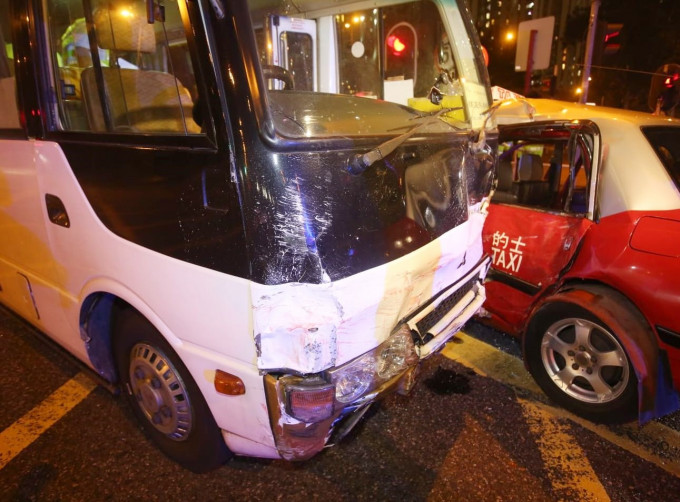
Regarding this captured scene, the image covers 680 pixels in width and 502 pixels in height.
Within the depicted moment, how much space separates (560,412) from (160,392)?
247 centimetres

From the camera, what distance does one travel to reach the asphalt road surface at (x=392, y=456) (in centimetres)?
214

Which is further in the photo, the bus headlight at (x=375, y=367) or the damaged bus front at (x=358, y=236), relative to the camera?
the bus headlight at (x=375, y=367)

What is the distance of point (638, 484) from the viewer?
2.19 m

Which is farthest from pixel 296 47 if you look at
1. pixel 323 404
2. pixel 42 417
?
pixel 42 417

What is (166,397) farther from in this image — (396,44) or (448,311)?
(396,44)

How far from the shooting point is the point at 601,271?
8.18ft

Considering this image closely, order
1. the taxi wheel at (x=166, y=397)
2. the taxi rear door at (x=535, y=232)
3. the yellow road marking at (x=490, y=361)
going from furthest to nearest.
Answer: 1. the yellow road marking at (x=490, y=361)
2. the taxi rear door at (x=535, y=232)
3. the taxi wheel at (x=166, y=397)

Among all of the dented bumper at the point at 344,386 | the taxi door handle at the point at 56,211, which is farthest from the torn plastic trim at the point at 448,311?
the taxi door handle at the point at 56,211

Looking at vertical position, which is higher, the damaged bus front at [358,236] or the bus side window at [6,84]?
the bus side window at [6,84]

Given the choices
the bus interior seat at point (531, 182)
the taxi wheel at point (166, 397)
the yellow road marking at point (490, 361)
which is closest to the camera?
the taxi wheel at point (166, 397)

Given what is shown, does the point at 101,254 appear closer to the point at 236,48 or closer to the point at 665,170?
the point at 236,48

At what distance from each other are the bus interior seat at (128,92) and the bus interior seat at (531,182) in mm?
2831

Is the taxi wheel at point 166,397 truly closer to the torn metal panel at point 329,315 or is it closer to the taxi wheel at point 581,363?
the torn metal panel at point 329,315

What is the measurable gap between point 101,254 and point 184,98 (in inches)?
33.1
